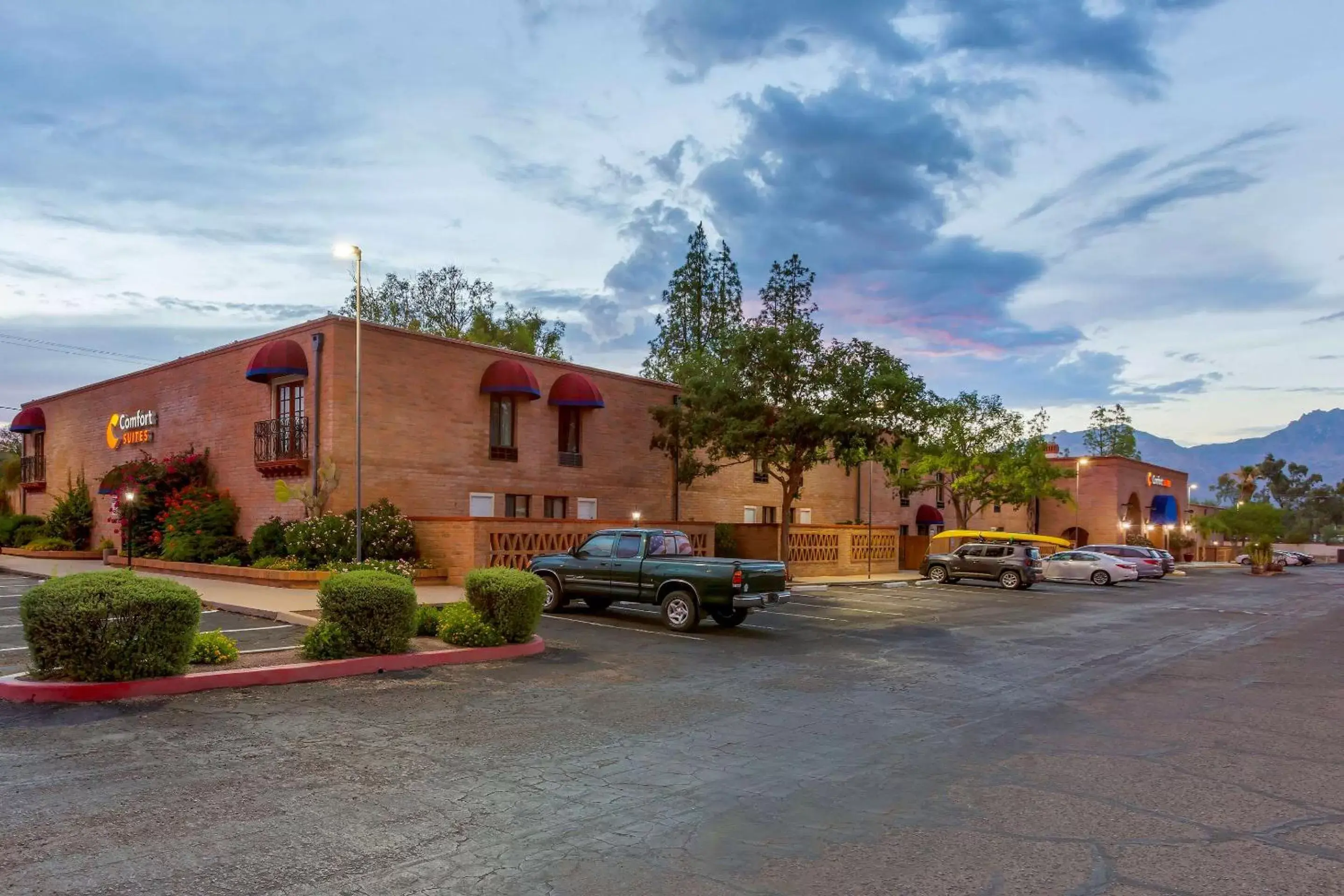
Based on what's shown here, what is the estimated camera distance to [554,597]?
1886 centimetres

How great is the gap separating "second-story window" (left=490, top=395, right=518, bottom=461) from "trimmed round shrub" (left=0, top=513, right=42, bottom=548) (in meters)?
→ 20.5

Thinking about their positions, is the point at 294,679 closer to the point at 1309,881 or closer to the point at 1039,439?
the point at 1309,881

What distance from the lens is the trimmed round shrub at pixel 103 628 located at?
9.28 meters

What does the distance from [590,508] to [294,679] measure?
2076 centimetres

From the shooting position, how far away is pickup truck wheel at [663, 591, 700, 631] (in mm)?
16719

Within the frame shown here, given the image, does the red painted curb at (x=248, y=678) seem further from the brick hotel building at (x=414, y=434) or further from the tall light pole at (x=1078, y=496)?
the tall light pole at (x=1078, y=496)

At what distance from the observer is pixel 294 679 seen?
10.7 meters

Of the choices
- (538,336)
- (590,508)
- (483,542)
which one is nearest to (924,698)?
(483,542)

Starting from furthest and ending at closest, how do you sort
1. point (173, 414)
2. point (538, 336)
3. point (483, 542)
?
1. point (538, 336)
2. point (173, 414)
3. point (483, 542)

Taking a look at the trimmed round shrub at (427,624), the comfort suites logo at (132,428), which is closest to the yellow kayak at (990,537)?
the trimmed round shrub at (427,624)

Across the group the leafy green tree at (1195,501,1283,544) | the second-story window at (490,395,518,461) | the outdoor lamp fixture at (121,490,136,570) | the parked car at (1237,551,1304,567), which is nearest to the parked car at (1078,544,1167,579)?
the leafy green tree at (1195,501,1283,544)

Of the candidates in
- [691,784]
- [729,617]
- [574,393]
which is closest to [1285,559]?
[574,393]

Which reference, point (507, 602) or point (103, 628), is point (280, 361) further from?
point (103, 628)

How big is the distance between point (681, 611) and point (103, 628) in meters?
9.64
